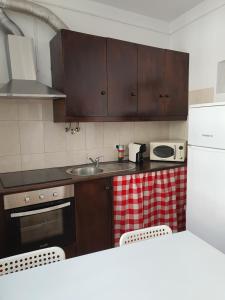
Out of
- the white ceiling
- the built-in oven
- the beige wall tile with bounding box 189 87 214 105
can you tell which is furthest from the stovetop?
the white ceiling

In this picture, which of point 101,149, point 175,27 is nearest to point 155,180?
point 101,149

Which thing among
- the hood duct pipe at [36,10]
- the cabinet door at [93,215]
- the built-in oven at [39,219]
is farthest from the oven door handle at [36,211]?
the hood duct pipe at [36,10]

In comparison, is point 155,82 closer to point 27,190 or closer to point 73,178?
point 73,178

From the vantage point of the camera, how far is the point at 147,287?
0.78 metres

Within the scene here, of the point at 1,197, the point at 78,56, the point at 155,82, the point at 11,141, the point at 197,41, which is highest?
the point at 197,41

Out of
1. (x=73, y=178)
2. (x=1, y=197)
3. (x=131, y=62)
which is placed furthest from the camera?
(x=131, y=62)

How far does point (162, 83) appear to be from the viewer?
2373mm

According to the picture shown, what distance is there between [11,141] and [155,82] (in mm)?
1541

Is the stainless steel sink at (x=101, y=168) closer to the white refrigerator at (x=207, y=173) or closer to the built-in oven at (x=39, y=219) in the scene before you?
the built-in oven at (x=39, y=219)

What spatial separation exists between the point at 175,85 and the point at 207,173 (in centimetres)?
121

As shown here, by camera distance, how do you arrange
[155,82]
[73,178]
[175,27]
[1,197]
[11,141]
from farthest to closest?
[175,27], [155,82], [11,141], [73,178], [1,197]

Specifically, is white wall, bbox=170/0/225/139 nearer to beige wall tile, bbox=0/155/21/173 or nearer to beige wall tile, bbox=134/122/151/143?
beige wall tile, bbox=134/122/151/143

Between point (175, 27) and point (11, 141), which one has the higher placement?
point (175, 27)

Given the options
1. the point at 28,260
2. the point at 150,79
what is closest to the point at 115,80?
the point at 150,79
